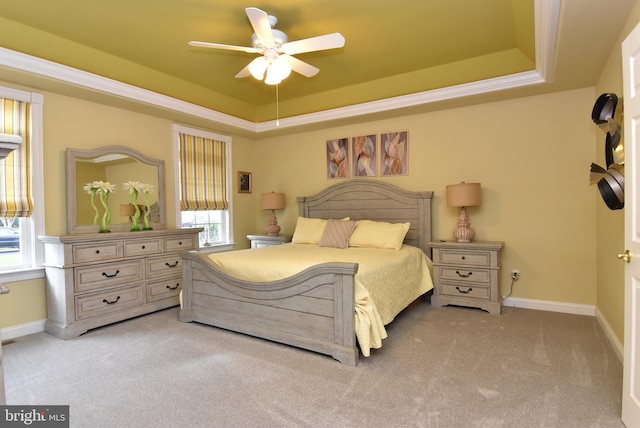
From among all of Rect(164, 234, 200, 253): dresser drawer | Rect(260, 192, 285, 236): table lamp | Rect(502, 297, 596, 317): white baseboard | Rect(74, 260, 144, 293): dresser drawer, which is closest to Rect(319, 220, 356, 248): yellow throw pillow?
Rect(260, 192, 285, 236): table lamp

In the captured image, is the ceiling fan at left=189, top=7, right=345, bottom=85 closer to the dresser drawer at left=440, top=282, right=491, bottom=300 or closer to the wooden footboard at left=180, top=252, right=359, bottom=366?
the wooden footboard at left=180, top=252, right=359, bottom=366

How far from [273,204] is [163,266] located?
5.99 ft

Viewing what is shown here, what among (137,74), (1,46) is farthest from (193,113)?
(1,46)

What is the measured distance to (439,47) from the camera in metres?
3.52

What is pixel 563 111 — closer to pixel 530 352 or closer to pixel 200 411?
pixel 530 352

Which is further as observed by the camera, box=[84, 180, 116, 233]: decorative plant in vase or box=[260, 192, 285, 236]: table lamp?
box=[260, 192, 285, 236]: table lamp

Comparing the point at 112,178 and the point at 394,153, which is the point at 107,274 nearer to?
the point at 112,178

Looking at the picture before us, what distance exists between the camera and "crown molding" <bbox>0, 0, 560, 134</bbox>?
2.56 m

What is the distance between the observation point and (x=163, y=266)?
3.91 metres

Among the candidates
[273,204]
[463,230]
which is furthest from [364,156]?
[463,230]

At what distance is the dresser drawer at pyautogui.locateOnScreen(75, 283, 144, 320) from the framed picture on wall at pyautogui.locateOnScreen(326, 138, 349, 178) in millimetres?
2890

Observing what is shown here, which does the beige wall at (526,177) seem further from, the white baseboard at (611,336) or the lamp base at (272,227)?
the lamp base at (272,227)

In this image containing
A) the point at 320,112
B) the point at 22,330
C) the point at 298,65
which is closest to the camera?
the point at 298,65

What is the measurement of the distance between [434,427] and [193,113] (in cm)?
413
